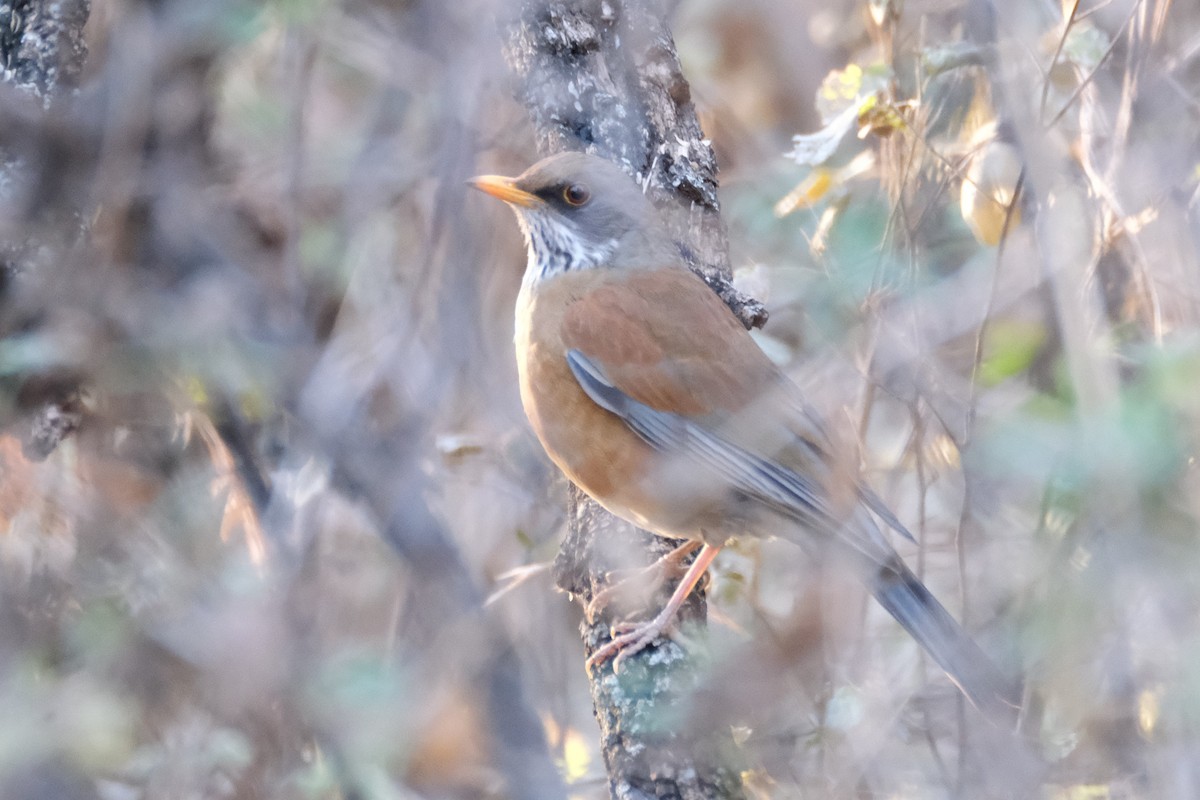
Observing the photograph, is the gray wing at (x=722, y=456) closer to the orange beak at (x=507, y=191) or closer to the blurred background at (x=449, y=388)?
the blurred background at (x=449, y=388)

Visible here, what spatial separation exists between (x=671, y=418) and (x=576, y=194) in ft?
3.08

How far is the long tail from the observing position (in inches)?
139

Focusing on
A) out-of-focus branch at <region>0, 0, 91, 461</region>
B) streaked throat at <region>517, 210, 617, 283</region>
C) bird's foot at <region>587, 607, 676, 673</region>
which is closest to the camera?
bird's foot at <region>587, 607, 676, 673</region>

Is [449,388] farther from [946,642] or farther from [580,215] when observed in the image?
[946,642]

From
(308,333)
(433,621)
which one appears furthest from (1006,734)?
(308,333)

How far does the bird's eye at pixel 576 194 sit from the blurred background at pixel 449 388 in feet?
2.79

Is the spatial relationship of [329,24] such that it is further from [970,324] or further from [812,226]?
[970,324]

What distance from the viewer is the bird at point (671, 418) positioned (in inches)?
155

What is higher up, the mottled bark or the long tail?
the mottled bark

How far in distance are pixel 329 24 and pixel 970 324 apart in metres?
3.60

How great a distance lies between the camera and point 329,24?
20.2 ft

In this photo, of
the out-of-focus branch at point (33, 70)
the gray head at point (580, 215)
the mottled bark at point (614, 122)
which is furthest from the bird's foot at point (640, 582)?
the out-of-focus branch at point (33, 70)

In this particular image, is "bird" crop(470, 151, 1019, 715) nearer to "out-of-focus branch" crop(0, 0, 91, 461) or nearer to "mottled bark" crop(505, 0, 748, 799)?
"mottled bark" crop(505, 0, 748, 799)

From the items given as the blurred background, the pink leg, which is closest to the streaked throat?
the blurred background
